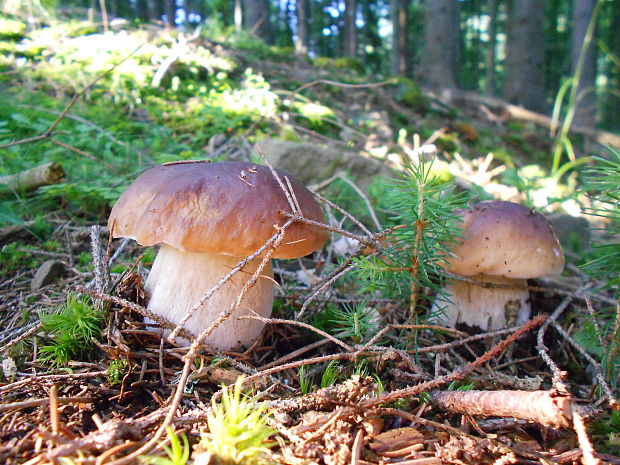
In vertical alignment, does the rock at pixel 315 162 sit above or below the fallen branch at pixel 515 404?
above

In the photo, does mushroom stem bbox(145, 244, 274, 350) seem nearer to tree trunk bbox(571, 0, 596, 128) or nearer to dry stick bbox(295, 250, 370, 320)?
dry stick bbox(295, 250, 370, 320)

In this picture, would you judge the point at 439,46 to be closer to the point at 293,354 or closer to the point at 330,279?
the point at 330,279

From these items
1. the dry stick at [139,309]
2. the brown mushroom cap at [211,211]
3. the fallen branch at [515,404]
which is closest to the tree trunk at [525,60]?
Result: the brown mushroom cap at [211,211]

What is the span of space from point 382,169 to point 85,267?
2689 millimetres

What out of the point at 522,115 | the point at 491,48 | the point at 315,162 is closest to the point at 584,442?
the point at 315,162

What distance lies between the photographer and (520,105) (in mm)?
10070

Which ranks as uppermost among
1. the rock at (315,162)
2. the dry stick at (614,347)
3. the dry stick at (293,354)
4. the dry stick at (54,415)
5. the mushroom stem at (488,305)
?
the rock at (315,162)

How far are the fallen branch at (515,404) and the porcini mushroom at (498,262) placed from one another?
656mm

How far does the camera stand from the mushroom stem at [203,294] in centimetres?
170

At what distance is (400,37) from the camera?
43.2ft

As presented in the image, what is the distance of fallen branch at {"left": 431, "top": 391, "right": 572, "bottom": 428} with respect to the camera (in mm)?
1043

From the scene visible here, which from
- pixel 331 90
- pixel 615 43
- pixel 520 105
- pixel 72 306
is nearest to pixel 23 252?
pixel 72 306

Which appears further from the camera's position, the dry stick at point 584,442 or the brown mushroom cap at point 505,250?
the brown mushroom cap at point 505,250

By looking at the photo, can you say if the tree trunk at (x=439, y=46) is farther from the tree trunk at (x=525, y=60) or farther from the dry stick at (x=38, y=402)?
the dry stick at (x=38, y=402)
